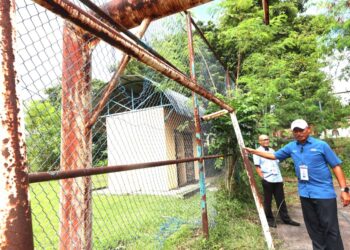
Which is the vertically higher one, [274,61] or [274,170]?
[274,61]

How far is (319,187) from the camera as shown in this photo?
10.3 feet

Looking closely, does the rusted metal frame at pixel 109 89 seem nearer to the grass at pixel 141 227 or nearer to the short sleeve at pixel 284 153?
the grass at pixel 141 227

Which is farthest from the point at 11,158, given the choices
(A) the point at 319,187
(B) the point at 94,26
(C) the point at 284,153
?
(C) the point at 284,153

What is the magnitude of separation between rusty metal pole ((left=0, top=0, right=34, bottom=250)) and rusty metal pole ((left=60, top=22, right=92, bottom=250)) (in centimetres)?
143

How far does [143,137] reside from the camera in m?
8.46

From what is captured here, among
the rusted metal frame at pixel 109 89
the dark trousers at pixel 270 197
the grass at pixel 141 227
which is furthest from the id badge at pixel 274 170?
the rusted metal frame at pixel 109 89

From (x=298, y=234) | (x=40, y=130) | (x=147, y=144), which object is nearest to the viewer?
(x=40, y=130)

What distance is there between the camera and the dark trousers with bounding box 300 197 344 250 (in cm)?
300

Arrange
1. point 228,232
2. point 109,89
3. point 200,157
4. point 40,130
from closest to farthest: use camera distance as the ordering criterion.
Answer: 1. point 109,89
2. point 40,130
3. point 200,157
4. point 228,232

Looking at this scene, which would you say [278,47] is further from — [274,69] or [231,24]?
[231,24]

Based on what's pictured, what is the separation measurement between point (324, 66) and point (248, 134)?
5773 millimetres

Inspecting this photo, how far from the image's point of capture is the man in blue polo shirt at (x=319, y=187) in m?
3.02

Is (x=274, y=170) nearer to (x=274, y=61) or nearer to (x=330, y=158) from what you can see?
(x=330, y=158)

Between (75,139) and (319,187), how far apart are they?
110 inches
